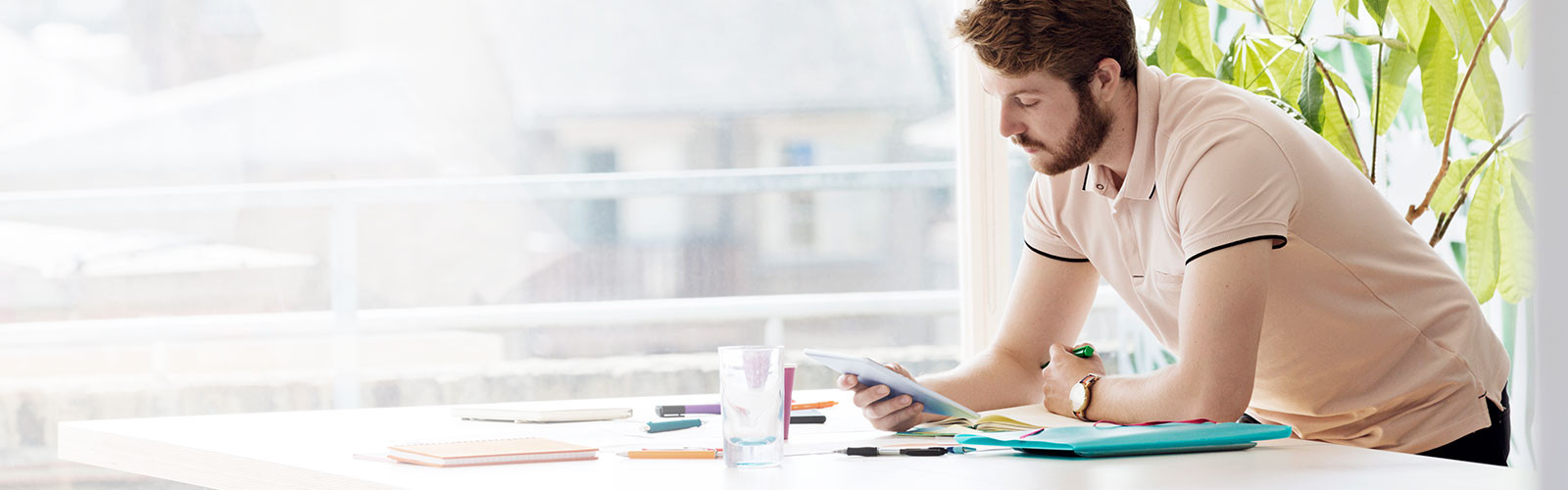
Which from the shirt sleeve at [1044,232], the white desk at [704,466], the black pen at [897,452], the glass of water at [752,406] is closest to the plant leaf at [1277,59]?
the shirt sleeve at [1044,232]

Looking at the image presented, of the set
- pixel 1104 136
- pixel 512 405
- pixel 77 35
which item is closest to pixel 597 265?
pixel 77 35

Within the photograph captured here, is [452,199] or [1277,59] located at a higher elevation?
[1277,59]

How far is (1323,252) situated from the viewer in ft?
4.89

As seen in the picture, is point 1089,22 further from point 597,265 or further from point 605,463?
point 597,265

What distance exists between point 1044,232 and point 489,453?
93cm

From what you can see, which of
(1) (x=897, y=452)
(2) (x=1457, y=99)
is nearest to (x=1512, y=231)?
(2) (x=1457, y=99)

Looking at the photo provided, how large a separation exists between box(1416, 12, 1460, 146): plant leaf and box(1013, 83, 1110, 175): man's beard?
798 mm

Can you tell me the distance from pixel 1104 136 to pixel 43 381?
2681 millimetres

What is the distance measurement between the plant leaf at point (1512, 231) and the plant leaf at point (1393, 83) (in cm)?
19

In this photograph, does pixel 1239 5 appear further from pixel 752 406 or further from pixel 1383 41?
pixel 752 406

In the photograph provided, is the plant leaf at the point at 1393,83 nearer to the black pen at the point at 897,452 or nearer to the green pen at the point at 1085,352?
the green pen at the point at 1085,352

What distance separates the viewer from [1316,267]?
58.9 inches

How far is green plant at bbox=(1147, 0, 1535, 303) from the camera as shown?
2098 mm

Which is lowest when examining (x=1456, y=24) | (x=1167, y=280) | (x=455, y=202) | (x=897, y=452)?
(x=897, y=452)
